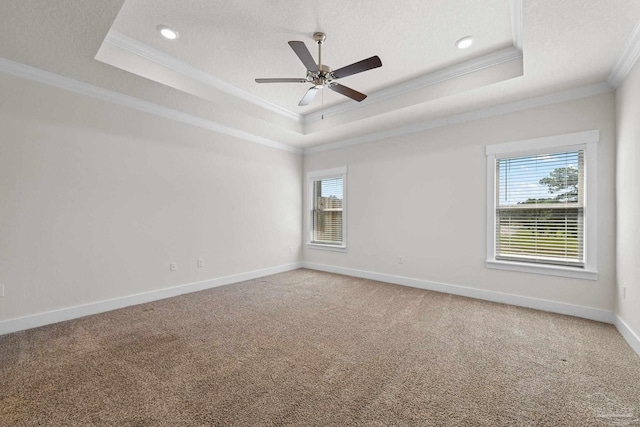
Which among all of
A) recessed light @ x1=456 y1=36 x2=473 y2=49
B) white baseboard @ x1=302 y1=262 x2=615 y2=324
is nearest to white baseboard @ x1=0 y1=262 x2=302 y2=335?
white baseboard @ x1=302 y1=262 x2=615 y2=324

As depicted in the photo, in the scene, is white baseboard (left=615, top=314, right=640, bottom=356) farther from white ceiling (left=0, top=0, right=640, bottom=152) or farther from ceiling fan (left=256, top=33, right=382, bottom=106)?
ceiling fan (left=256, top=33, right=382, bottom=106)

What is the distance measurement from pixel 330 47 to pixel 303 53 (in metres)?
0.81

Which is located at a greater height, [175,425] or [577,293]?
[577,293]

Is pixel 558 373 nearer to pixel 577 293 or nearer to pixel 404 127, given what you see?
pixel 577 293

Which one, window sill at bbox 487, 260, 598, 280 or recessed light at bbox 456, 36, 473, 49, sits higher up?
recessed light at bbox 456, 36, 473, 49

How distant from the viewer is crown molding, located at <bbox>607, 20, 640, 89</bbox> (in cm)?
235

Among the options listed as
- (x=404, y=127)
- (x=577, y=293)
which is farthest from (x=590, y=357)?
(x=404, y=127)

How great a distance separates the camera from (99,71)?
302 cm

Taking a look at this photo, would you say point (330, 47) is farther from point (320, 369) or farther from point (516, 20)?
point (320, 369)

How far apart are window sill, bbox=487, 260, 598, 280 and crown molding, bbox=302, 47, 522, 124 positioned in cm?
247

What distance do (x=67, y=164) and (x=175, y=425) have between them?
316 centimetres

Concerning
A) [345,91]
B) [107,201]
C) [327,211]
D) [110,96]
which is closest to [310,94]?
[345,91]

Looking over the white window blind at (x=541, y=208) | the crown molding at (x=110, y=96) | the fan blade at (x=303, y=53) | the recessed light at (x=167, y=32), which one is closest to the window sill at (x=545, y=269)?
the white window blind at (x=541, y=208)

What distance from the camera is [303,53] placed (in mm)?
2395
